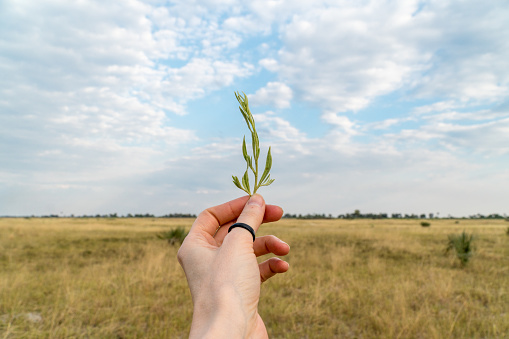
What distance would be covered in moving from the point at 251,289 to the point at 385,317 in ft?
16.3

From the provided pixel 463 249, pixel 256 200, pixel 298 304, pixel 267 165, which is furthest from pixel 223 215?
pixel 463 249

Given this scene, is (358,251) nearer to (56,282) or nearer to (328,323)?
(328,323)

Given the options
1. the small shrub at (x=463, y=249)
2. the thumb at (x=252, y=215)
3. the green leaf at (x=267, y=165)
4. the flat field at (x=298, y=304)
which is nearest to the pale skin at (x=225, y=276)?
the thumb at (x=252, y=215)

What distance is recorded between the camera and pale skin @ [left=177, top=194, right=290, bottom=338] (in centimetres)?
146

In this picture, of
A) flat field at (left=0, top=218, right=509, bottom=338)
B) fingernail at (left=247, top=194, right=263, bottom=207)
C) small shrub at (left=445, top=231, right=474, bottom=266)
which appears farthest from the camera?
small shrub at (left=445, top=231, right=474, bottom=266)

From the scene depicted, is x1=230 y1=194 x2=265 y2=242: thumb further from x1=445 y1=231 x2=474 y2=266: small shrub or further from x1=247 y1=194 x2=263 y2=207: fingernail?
x1=445 y1=231 x2=474 y2=266: small shrub

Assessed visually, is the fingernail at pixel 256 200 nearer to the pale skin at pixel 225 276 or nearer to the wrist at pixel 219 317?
the pale skin at pixel 225 276

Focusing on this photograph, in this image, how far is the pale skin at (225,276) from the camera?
4.80 ft

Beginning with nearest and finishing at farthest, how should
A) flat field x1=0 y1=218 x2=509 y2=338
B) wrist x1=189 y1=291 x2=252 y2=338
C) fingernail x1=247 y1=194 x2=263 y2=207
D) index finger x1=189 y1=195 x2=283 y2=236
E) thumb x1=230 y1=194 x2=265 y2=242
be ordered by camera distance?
wrist x1=189 y1=291 x2=252 y2=338, thumb x1=230 y1=194 x2=265 y2=242, fingernail x1=247 y1=194 x2=263 y2=207, index finger x1=189 y1=195 x2=283 y2=236, flat field x1=0 y1=218 x2=509 y2=338

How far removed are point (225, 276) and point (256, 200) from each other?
0.49m

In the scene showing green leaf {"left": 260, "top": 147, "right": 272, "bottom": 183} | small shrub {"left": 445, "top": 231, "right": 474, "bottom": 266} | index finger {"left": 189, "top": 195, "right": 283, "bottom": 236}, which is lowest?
small shrub {"left": 445, "top": 231, "right": 474, "bottom": 266}

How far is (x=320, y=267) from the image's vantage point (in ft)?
34.4

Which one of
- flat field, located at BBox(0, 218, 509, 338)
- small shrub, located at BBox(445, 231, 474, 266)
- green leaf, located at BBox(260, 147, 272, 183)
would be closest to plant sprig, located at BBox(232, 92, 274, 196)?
green leaf, located at BBox(260, 147, 272, 183)

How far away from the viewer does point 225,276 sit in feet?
5.16
